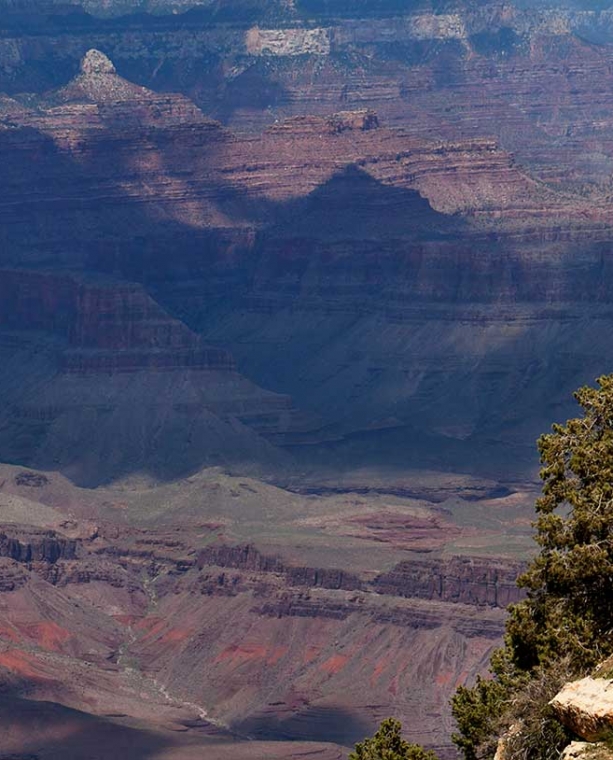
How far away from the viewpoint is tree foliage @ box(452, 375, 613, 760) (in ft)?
91.2

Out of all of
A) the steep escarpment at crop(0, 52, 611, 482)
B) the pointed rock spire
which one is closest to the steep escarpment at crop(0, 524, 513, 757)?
the steep escarpment at crop(0, 52, 611, 482)

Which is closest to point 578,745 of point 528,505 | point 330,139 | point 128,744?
point 128,744

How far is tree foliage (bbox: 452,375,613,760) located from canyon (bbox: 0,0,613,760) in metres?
44.4

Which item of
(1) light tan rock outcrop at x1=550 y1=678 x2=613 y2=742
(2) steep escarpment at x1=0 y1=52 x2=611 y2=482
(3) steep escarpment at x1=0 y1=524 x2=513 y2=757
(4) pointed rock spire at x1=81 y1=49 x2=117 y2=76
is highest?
(4) pointed rock spire at x1=81 y1=49 x2=117 y2=76

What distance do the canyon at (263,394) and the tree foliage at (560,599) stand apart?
1747 inches

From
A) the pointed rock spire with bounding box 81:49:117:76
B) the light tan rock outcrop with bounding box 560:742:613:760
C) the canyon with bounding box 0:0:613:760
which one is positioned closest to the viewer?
the light tan rock outcrop with bounding box 560:742:613:760

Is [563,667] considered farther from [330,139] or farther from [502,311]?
[330,139]

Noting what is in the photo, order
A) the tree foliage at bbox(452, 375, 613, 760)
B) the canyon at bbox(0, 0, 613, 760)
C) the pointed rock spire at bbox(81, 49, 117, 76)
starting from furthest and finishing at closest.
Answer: the pointed rock spire at bbox(81, 49, 117, 76)
the canyon at bbox(0, 0, 613, 760)
the tree foliage at bbox(452, 375, 613, 760)

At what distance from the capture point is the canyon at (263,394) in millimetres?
86750

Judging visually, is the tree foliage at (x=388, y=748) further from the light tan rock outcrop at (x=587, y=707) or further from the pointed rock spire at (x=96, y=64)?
the pointed rock spire at (x=96, y=64)

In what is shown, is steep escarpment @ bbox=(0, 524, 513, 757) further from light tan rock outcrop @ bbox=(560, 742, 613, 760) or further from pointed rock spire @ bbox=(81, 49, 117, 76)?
pointed rock spire @ bbox=(81, 49, 117, 76)

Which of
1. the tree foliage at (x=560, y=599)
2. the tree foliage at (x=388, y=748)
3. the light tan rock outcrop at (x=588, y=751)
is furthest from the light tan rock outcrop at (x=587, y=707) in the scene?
the tree foliage at (x=388, y=748)

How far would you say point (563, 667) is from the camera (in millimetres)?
27672

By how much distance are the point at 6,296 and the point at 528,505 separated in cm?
4123
